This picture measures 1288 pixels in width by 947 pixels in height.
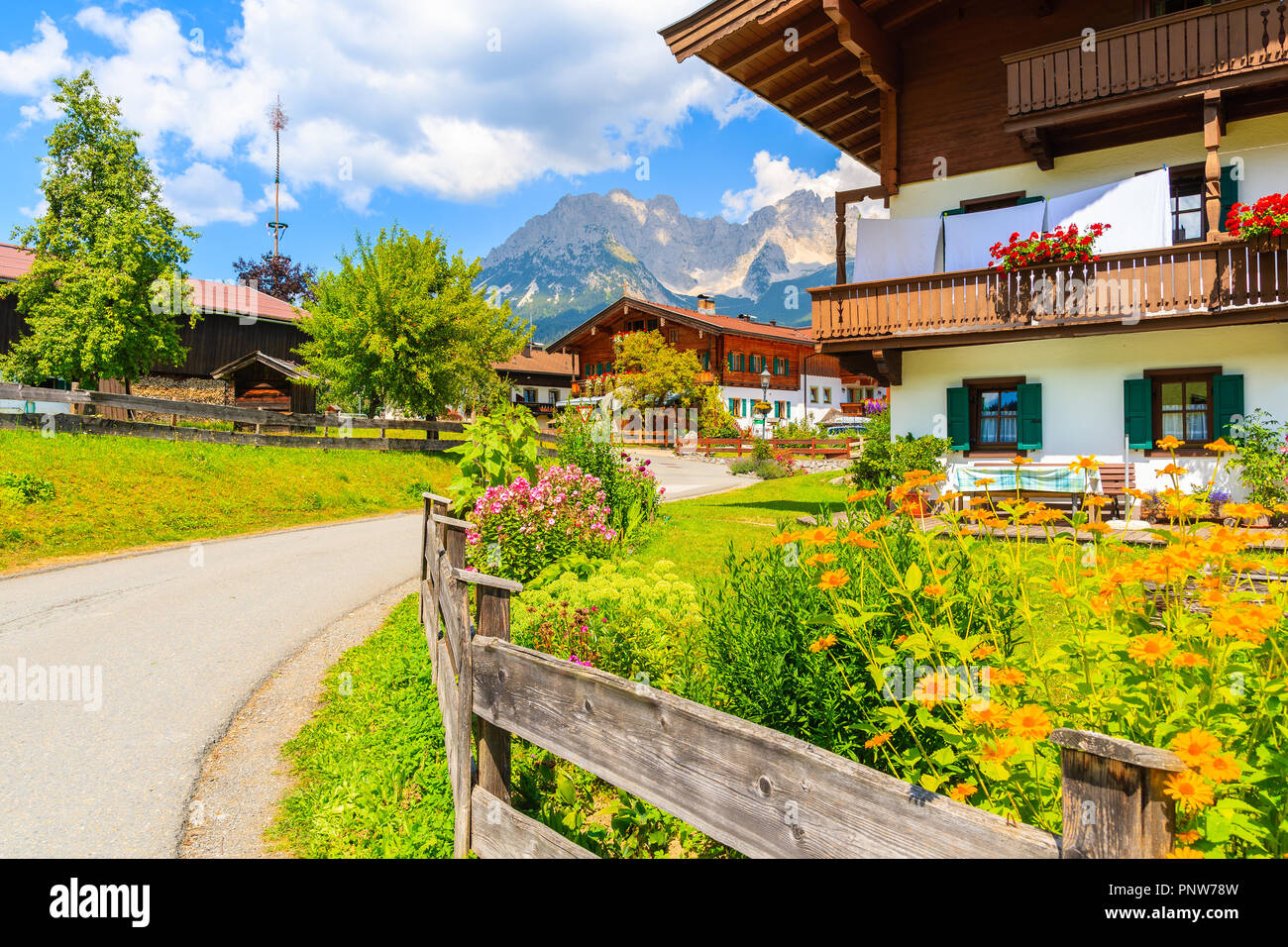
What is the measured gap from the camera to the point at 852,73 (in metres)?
16.7

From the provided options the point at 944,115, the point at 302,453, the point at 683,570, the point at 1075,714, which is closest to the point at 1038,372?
the point at 944,115

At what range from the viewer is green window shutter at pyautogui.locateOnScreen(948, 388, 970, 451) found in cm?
1556

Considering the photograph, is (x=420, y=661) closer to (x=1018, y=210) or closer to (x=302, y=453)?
(x=1018, y=210)

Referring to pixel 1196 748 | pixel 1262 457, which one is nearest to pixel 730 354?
pixel 1262 457

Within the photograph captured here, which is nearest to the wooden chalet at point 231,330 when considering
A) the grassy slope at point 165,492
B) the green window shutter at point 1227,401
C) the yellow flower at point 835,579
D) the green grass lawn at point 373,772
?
the grassy slope at point 165,492

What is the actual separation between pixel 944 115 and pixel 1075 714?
1682 cm

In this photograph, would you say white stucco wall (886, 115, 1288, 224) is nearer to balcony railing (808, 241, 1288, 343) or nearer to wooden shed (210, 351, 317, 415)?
balcony railing (808, 241, 1288, 343)

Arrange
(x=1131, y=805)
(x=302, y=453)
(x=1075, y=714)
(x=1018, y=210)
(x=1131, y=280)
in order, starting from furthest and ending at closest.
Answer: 1. (x=302, y=453)
2. (x=1018, y=210)
3. (x=1131, y=280)
4. (x=1075, y=714)
5. (x=1131, y=805)

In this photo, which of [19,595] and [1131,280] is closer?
[19,595]

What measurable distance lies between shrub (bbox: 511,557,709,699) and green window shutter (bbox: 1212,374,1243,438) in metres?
12.3

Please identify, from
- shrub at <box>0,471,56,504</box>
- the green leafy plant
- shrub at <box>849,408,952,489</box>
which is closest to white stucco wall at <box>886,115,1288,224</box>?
the green leafy plant

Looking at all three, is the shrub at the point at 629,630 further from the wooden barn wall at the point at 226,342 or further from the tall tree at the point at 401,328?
the wooden barn wall at the point at 226,342

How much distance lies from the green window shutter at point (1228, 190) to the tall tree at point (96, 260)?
86.9 ft

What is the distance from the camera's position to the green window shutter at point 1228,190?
13.4 meters
